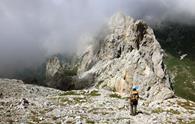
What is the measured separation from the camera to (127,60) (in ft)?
336

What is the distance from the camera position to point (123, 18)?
12069cm

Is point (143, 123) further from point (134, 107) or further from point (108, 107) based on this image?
point (108, 107)

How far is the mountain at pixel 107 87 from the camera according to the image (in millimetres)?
45406

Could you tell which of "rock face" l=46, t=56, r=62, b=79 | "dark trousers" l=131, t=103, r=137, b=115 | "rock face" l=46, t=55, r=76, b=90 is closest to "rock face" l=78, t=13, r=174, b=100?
"rock face" l=46, t=55, r=76, b=90

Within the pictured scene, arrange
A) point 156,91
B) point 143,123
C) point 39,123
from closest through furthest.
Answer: point 39,123, point 143,123, point 156,91

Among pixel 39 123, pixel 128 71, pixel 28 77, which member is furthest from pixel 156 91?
pixel 39 123

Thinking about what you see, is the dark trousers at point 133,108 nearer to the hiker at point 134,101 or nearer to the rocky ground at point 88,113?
the hiker at point 134,101

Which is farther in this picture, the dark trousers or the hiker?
the dark trousers

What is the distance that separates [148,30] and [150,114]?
6715 cm

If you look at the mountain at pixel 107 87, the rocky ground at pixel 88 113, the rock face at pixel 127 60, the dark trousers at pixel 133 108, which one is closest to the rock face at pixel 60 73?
the mountain at pixel 107 87

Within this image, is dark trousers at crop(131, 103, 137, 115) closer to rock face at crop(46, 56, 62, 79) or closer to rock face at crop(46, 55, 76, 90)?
rock face at crop(46, 55, 76, 90)

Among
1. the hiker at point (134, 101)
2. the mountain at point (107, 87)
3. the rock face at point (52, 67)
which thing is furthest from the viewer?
the rock face at point (52, 67)

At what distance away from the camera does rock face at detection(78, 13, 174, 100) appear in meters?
92.2

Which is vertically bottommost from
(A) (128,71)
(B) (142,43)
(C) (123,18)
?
(A) (128,71)
